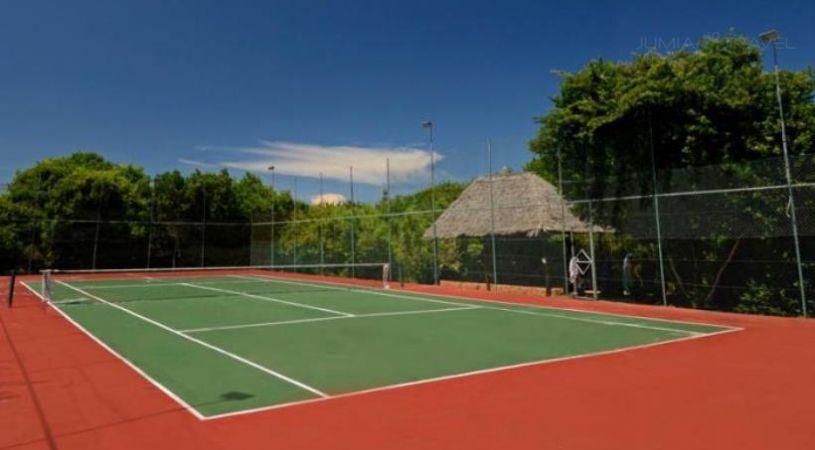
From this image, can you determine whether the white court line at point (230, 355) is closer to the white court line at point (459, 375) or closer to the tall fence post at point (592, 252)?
the white court line at point (459, 375)

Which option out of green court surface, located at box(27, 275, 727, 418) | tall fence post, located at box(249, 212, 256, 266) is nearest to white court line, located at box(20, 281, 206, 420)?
green court surface, located at box(27, 275, 727, 418)

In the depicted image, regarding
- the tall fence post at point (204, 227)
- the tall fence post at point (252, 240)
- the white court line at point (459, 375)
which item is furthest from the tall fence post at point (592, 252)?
the tall fence post at point (204, 227)

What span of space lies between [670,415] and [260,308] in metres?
11.5

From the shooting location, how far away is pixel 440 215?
83.9 ft

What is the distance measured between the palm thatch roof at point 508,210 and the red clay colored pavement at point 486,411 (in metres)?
11.6

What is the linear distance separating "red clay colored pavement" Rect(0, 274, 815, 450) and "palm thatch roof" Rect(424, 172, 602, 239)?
38.2 ft

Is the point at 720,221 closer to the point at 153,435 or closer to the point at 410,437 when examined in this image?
the point at 410,437

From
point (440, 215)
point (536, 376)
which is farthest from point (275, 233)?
point (536, 376)

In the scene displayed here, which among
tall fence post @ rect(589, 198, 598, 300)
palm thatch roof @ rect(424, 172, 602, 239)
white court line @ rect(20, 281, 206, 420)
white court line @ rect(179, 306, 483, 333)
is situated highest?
palm thatch roof @ rect(424, 172, 602, 239)

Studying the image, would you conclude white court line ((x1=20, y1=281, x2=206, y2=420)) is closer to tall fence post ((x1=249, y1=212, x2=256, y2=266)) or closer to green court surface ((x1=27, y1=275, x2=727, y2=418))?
green court surface ((x1=27, y1=275, x2=727, y2=418))

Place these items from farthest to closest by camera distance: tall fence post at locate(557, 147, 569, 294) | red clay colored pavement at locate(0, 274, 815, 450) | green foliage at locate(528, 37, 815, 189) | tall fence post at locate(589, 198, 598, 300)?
tall fence post at locate(557, 147, 569, 294)
tall fence post at locate(589, 198, 598, 300)
green foliage at locate(528, 37, 815, 189)
red clay colored pavement at locate(0, 274, 815, 450)

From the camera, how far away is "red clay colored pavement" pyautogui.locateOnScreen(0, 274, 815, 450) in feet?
16.9

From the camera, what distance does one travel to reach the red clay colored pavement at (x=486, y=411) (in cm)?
516

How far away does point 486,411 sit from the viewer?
19.9 feet
